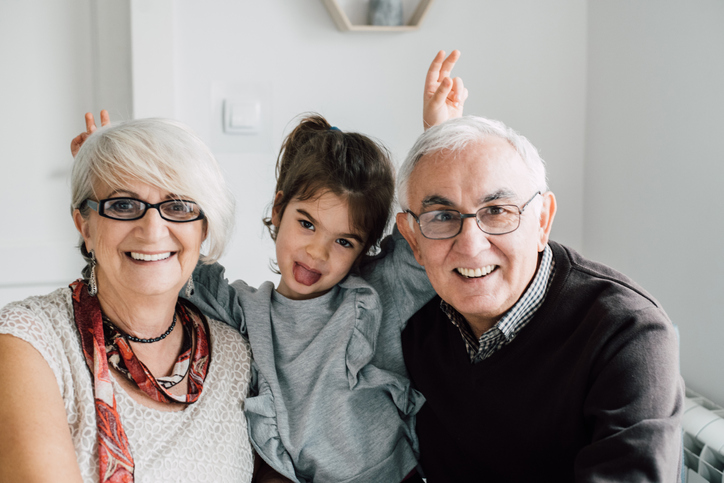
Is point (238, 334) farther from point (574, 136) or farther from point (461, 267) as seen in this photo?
point (574, 136)

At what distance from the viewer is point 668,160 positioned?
206 cm

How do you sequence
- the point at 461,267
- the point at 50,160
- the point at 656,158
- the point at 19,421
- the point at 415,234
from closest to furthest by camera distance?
1. the point at 19,421
2. the point at 461,267
3. the point at 415,234
4. the point at 656,158
5. the point at 50,160

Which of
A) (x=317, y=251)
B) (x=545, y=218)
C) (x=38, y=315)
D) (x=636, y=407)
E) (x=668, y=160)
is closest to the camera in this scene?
(x=636, y=407)

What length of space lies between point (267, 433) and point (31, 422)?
21.6 inches

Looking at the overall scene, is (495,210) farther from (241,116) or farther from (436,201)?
(241,116)

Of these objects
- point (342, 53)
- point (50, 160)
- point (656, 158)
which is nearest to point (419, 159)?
point (656, 158)

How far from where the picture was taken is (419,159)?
1.39 metres

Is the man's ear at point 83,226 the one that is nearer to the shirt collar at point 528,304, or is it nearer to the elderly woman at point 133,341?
the elderly woman at point 133,341

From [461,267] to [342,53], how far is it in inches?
64.2

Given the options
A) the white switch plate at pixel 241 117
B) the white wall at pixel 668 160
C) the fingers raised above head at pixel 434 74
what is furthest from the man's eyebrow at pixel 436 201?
the white switch plate at pixel 241 117

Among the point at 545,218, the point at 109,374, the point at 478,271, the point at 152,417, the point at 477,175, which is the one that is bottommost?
the point at 152,417

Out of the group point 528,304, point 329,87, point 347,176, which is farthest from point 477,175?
point 329,87

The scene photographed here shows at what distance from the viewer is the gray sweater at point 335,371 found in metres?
1.48

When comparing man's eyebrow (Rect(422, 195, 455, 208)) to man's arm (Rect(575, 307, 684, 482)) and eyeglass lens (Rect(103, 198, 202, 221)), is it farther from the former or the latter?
eyeglass lens (Rect(103, 198, 202, 221))
